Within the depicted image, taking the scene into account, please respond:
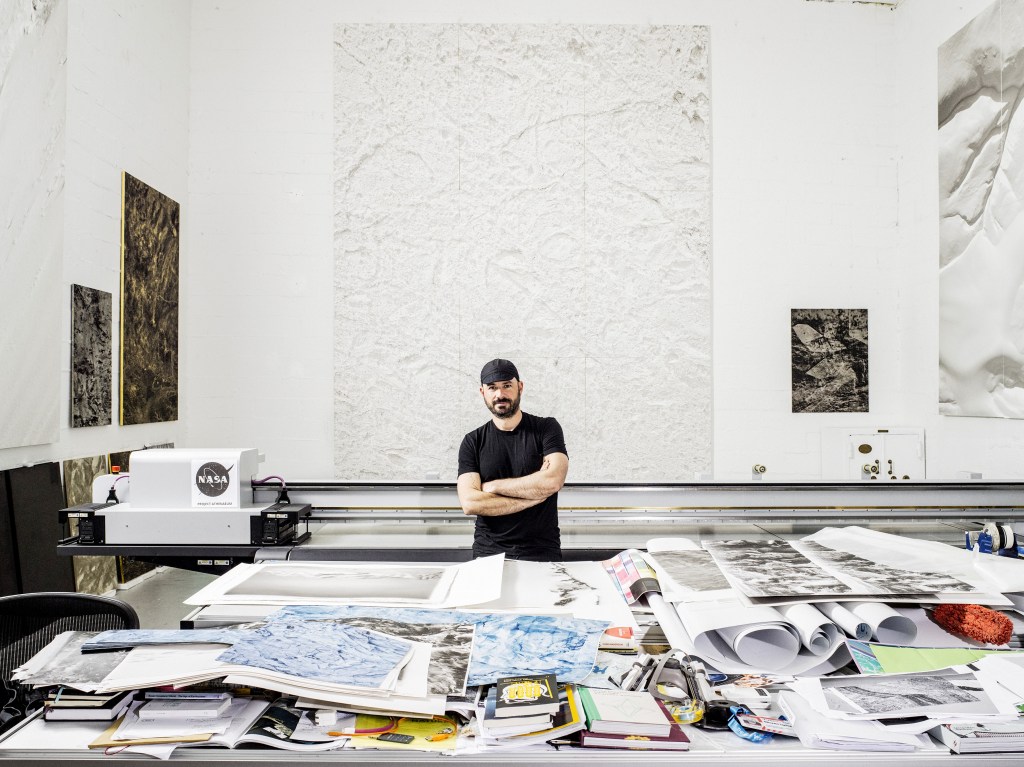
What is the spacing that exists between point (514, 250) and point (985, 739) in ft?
13.1

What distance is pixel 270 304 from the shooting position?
4574 mm

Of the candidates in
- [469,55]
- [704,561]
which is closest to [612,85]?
[469,55]

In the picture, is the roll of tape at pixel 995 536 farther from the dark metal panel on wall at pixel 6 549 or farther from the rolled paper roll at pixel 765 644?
the dark metal panel on wall at pixel 6 549

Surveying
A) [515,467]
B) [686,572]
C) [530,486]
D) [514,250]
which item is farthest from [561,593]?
[514,250]

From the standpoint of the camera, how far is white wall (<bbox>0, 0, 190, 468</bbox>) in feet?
10.8

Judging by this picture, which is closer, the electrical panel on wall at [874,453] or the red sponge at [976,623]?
the red sponge at [976,623]

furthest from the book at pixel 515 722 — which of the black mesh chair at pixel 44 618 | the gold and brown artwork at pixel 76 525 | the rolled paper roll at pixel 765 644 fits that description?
the gold and brown artwork at pixel 76 525

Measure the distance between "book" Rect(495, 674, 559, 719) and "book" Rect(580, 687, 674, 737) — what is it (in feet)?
0.16

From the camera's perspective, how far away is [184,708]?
0.90 meters

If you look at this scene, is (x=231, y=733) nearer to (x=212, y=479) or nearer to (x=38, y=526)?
→ (x=212, y=479)

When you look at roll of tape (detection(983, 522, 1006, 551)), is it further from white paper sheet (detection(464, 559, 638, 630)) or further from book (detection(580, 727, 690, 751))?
book (detection(580, 727, 690, 751))

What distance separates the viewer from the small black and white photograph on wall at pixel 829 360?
459 cm

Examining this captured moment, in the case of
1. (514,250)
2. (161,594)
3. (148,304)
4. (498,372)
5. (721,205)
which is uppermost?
(721,205)

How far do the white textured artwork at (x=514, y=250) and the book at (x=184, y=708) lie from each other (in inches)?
144
